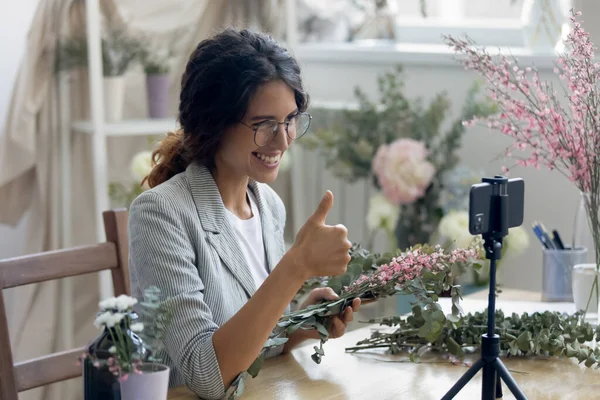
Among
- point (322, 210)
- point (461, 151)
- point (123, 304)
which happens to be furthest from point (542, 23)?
point (123, 304)

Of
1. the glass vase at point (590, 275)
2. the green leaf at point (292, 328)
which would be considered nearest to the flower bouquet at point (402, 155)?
the glass vase at point (590, 275)

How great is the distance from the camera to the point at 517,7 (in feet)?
9.80

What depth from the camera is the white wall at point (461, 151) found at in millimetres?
2621

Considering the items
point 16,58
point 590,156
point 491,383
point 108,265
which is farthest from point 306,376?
point 16,58

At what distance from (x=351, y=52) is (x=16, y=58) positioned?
1.13 meters

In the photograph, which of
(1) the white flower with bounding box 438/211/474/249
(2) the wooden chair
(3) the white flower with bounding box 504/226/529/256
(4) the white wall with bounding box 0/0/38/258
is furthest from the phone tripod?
(4) the white wall with bounding box 0/0/38/258

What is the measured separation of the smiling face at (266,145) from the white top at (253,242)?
13 cm

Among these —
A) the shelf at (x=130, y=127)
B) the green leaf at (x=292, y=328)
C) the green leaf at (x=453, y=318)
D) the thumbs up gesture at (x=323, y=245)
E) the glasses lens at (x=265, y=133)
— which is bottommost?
the green leaf at (x=292, y=328)

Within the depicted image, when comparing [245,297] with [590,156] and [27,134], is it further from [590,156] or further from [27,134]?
[27,134]

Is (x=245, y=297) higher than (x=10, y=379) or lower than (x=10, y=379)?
higher

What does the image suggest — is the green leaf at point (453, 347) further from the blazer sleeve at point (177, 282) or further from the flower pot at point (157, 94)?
the flower pot at point (157, 94)

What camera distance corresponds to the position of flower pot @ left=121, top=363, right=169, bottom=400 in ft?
3.61

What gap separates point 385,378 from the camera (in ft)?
5.00

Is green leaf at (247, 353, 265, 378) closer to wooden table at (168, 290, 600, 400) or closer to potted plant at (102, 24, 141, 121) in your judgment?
wooden table at (168, 290, 600, 400)
